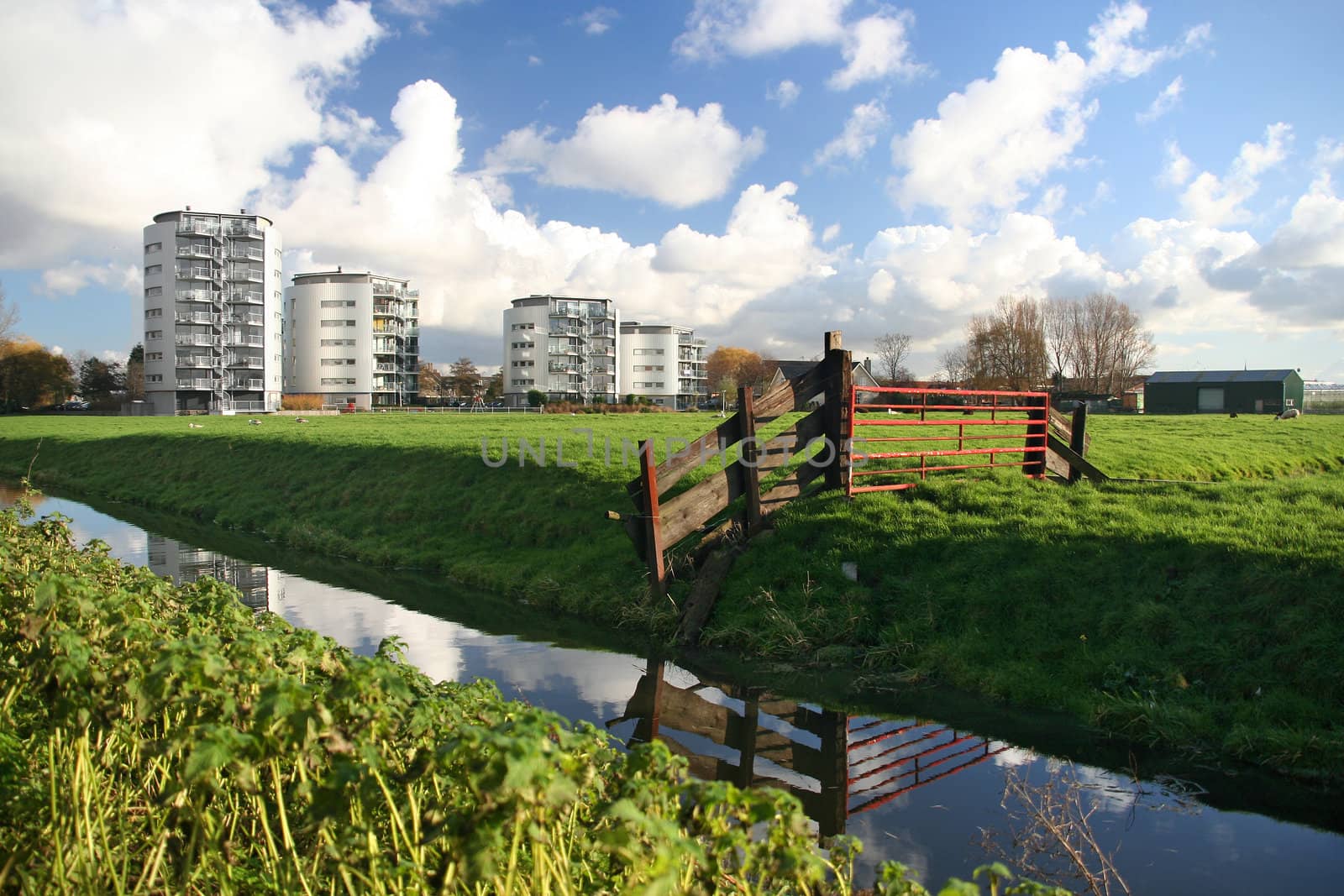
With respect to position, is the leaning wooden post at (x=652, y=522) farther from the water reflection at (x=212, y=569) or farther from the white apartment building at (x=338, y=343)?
the white apartment building at (x=338, y=343)

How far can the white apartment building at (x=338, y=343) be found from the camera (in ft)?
375

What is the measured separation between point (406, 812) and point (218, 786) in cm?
92

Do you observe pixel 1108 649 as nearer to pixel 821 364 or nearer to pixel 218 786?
pixel 821 364

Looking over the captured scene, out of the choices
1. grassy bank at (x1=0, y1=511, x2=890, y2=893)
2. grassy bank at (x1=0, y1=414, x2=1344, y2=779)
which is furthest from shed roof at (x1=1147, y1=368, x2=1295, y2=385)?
grassy bank at (x1=0, y1=511, x2=890, y2=893)

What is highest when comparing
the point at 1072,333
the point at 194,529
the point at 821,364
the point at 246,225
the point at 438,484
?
the point at 246,225

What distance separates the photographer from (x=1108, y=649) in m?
8.61

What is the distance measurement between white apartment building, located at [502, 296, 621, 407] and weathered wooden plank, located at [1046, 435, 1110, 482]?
115m

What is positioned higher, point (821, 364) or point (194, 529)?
point (821, 364)

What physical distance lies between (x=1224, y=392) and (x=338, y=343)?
Result: 99632 mm

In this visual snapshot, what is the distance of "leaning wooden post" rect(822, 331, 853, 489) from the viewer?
11.8 m

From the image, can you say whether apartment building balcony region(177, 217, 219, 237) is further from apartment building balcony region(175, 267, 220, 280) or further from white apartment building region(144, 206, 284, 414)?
apartment building balcony region(175, 267, 220, 280)

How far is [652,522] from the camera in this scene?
11141 mm

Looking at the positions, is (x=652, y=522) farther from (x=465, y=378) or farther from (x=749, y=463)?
(x=465, y=378)

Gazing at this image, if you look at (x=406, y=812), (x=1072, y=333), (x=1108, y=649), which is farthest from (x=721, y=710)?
(x=1072, y=333)
